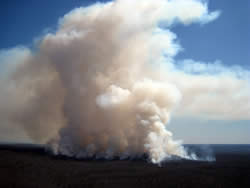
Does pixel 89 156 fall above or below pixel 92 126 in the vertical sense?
below

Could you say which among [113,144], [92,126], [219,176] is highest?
[92,126]

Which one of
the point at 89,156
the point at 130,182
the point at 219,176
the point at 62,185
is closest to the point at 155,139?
the point at 89,156

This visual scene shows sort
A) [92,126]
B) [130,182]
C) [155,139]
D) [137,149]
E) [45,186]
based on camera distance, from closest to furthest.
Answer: [45,186] < [130,182] < [155,139] < [137,149] < [92,126]

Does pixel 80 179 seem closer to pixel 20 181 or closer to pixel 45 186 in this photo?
pixel 45 186

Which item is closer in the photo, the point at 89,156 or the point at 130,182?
the point at 130,182

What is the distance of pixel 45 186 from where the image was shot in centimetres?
3691

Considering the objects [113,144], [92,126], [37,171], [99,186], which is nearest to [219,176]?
[99,186]

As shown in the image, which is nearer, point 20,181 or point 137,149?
point 20,181

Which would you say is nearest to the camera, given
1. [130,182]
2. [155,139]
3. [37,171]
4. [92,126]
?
[130,182]

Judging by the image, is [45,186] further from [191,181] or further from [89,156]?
[89,156]

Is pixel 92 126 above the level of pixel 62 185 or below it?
above

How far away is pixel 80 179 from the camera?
4281cm

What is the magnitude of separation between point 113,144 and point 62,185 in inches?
2018

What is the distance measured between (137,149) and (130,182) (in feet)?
146
